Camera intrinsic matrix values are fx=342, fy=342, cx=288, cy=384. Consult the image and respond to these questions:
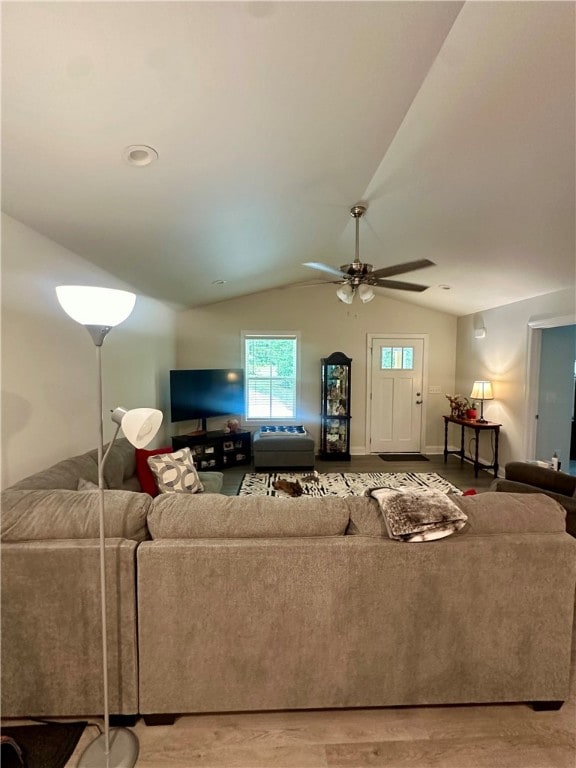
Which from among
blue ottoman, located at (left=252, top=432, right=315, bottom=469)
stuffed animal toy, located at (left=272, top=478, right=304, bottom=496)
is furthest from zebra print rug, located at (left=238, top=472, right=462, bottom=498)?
stuffed animal toy, located at (left=272, top=478, right=304, bottom=496)

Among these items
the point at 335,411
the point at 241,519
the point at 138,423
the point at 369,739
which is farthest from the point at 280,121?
the point at 335,411

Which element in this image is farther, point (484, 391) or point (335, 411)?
point (335, 411)

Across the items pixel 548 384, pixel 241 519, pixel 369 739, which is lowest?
pixel 369 739

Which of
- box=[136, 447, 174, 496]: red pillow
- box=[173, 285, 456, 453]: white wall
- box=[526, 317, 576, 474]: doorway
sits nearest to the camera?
box=[136, 447, 174, 496]: red pillow

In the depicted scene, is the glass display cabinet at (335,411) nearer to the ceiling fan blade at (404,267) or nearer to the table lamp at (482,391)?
the table lamp at (482,391)

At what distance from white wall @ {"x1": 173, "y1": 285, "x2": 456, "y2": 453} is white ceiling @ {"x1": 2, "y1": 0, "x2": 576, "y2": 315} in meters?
2.61

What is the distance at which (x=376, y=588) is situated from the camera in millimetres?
1381

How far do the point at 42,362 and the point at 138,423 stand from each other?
147cm

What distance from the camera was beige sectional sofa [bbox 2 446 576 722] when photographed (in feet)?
4.41

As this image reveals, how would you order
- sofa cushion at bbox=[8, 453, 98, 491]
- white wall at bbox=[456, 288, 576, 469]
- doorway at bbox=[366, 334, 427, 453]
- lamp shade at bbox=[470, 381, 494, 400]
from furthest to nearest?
doorway at bbox=[366, 334, 427, 453] → lamp shade at bbox=[470, 381, 494, 400] → white wall at bbox=[456, 288, 576, 469] → sofa cushion at bbox=[8, 453, 98, 491]

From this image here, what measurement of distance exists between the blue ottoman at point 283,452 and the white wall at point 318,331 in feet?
3.12

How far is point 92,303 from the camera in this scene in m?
1.18

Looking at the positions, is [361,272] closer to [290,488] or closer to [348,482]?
[290,488]

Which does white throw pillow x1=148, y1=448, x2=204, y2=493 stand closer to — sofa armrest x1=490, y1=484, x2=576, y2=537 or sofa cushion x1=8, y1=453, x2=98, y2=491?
sofa cushion x1=8, y1=453, x2=98, y2=491
